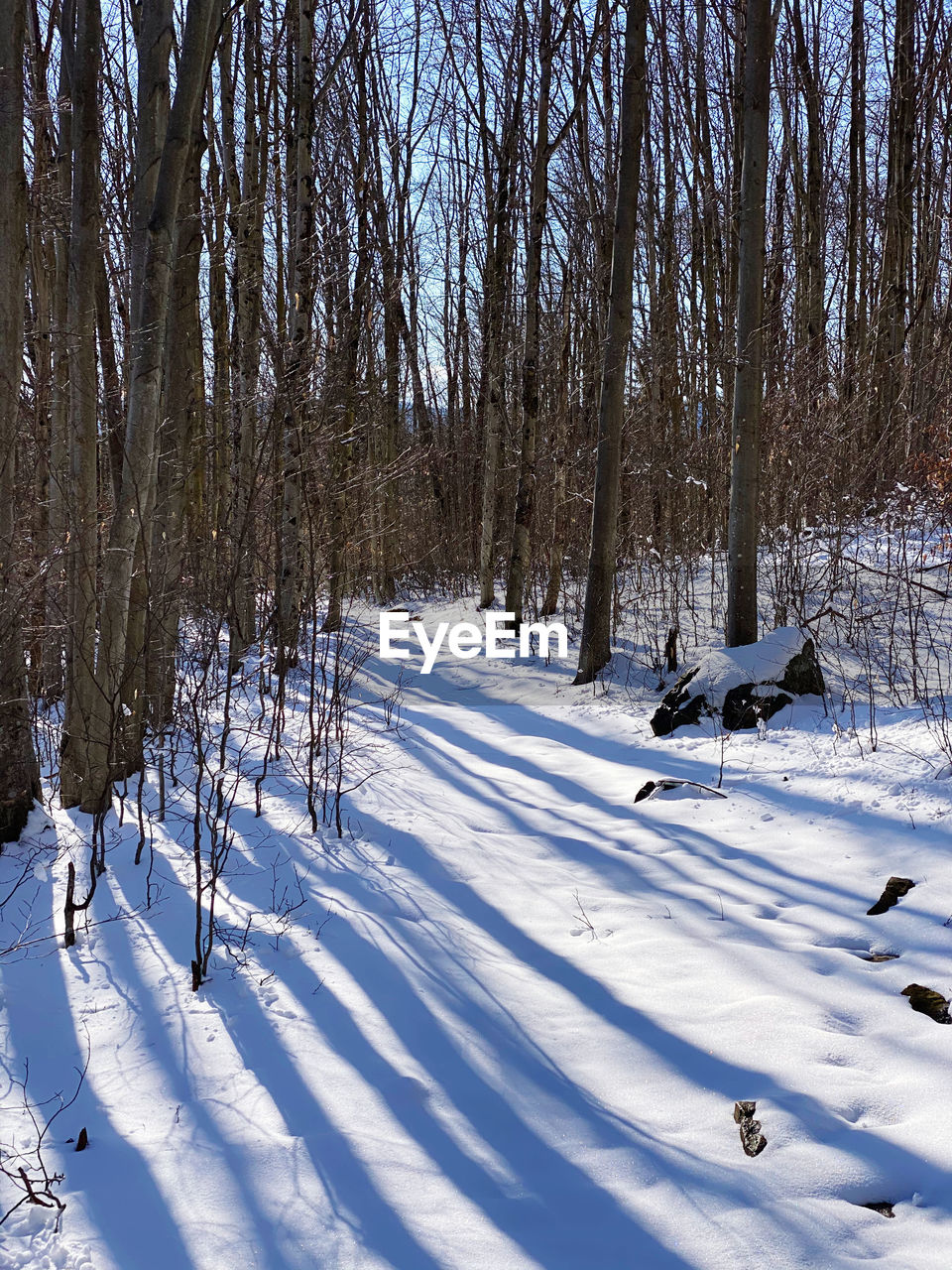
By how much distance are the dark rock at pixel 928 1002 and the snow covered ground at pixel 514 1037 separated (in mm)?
39

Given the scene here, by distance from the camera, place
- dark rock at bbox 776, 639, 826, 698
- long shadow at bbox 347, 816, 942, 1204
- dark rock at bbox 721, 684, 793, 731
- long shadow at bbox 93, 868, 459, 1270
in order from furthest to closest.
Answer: dark rock at bbox 776, 639, 826, 698 → dark rock at bbox 721, 684, 793, 731 → long shadow at bbox 347, 816, 942, 1204 → long shadow at bbox 93, 868, 459, 1270

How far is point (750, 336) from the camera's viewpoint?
22.6 feet

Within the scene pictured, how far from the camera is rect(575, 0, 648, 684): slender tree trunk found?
762 centimetres

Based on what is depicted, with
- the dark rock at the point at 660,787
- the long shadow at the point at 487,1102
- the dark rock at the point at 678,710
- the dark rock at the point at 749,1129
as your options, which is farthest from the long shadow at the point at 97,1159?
the dark rock at the point at 678,710

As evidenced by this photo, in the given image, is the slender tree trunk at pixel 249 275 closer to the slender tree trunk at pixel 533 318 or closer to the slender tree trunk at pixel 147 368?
the slender tree trunk at pixel 533 318

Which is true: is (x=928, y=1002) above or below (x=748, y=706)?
below

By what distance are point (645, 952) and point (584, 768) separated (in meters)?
2.66

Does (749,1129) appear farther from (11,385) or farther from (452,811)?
(11,385)

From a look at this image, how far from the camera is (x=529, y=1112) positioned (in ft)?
8.21

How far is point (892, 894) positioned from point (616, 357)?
545cm

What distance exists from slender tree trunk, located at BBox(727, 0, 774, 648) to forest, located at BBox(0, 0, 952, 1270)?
0.10ft

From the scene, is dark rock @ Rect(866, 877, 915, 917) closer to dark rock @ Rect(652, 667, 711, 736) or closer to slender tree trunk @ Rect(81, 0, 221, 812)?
dark rock @ Rect(652, 667, 711, 736)

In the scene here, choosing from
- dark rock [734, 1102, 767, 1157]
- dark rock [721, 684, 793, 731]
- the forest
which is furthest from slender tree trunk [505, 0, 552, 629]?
dark rock [734, 1102, 767, 1157]

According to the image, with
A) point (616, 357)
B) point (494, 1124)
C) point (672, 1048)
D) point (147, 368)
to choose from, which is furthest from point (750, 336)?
point (494, 1124)
